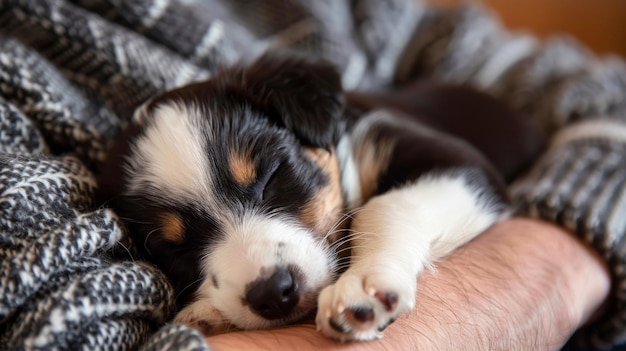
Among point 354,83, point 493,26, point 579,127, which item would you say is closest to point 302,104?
point 354,83

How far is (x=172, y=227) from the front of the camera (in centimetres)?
155

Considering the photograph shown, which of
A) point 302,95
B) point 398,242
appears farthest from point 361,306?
point 302,95

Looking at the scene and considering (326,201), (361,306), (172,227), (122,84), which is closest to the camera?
(361,306)

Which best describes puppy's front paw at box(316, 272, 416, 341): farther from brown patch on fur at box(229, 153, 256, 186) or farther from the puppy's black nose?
brown patch on fur at box(229, 153, 256, 186)

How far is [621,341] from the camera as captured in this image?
2037mm

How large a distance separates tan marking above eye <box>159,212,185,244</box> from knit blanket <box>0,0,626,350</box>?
0.09 m

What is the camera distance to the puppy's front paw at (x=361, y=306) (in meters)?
1.24

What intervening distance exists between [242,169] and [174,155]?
0.18 metres

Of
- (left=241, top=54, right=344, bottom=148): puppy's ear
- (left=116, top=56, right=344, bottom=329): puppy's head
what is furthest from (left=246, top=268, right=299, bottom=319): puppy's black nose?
(left=241, top=54, right=344, bottom=148): puppy's ear

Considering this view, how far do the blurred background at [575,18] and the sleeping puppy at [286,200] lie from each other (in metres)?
2.81

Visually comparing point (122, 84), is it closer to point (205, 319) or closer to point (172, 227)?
point (172, 227)

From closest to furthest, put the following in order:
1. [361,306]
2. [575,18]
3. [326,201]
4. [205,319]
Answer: [361,306]
[205,319]
[326,201]
[575,18]

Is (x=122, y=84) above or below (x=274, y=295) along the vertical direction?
above

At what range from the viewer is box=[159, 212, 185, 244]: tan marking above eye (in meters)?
1.55
